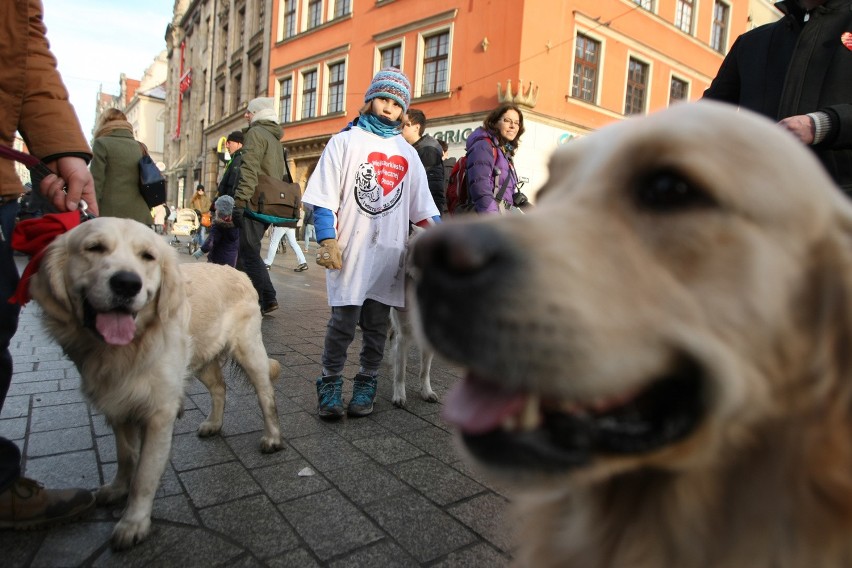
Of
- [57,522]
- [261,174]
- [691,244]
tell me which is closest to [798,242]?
[691,244]

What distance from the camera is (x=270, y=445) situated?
287 cm

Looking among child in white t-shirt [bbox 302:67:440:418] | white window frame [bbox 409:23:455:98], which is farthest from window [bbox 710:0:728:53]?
child in white t-shirt [bbox 302:67:440:418]

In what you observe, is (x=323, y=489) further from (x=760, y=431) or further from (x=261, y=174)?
(x=261, y=174)

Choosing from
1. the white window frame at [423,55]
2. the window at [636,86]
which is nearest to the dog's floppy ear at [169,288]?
the white window frame at [423,55]

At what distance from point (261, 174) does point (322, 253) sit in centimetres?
303

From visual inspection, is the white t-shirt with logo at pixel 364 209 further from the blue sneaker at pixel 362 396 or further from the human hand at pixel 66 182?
the human hand at pixel 66 182

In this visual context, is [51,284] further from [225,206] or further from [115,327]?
[225,206]

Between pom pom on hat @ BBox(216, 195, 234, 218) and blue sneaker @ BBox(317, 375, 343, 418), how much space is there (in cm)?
339

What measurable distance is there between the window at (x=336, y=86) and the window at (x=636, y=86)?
10969 millimetres

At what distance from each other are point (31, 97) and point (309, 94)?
73.6ft

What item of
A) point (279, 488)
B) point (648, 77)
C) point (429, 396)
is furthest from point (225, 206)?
point (648, 77)

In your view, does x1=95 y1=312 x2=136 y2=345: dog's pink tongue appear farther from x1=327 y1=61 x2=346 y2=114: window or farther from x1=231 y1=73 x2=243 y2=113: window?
x1=231 y1=73 x2=243 y2=113: window

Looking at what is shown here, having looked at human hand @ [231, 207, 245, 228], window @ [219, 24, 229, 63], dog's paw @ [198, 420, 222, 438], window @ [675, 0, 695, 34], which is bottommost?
dog's paw @ [198, 420, 222, 438]

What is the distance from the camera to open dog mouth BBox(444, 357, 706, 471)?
930mm
